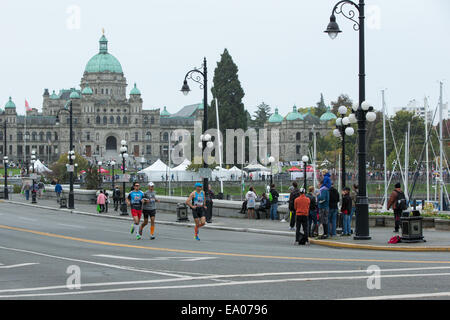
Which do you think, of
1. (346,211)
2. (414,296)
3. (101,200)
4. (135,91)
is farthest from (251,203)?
(135,91)

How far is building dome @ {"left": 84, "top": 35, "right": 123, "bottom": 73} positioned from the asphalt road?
174 meters

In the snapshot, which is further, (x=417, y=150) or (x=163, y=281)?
(x=417, y=150)

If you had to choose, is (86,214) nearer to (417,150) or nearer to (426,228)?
(426,228)

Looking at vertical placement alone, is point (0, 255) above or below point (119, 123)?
below

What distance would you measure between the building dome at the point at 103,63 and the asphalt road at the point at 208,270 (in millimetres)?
173880

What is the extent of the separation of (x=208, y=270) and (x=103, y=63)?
185m

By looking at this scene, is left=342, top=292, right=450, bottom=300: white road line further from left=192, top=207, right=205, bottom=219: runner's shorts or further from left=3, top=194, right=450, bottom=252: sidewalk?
left=192, top=207, right=205, bottom=219: runner's shorts

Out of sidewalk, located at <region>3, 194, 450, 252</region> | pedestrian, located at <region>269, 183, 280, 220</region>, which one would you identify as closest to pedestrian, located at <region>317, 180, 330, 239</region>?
sidewalk, located at <region>3, 194, 450, 252</region>

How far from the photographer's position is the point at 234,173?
97125 millimetres

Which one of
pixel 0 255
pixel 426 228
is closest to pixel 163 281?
pixel 0 255

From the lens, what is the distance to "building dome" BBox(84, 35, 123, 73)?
640ft

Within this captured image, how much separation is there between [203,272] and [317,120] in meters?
173

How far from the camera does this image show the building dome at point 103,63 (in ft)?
640

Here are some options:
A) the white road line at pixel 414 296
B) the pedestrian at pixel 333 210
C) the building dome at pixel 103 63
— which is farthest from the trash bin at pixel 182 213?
the building dome at pixel 103 63
